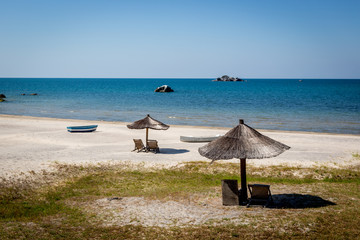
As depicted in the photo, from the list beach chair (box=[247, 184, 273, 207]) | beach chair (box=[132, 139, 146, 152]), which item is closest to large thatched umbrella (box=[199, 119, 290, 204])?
beach chair (box=[247, 184, 273, 207])

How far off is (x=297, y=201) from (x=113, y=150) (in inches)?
513

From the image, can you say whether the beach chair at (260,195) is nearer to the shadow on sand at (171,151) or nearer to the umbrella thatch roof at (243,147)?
the umbrella thatch roof at (243,147)

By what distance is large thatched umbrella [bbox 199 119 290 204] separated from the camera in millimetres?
10516

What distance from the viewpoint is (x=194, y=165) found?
55.6ft

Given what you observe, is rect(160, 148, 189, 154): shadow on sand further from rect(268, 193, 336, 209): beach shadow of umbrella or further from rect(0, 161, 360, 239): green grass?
rect(268, 193, 336, 209): beach shadow of umbrella

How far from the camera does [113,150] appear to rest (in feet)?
69.4

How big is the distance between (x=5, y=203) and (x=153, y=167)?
7.24 m

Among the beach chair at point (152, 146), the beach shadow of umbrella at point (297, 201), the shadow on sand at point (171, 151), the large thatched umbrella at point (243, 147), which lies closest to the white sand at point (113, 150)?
the shadow on sand at point (171, 151)

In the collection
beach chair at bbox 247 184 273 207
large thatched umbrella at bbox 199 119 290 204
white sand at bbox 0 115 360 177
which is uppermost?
large thatched umbrella at bbox 199 119 290 204

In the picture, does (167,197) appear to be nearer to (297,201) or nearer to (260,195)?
(260,195)

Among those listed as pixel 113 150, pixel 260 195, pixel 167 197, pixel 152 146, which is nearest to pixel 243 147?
pixel 260 195

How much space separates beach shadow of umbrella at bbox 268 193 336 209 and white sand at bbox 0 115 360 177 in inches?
228

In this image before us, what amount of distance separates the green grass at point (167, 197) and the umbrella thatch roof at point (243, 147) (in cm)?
190

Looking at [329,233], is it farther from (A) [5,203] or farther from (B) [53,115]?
(B) [53,115]
